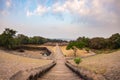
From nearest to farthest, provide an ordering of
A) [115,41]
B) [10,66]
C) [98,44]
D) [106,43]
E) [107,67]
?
1. [10,66]
2. [107,67]
3. [115,41]
4. [106,43]
5. [98,44]

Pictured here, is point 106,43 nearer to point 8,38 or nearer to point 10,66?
point 8,38

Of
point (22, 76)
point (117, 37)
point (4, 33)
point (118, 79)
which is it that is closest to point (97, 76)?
point (118, 79)

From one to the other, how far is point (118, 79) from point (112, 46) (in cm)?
8975

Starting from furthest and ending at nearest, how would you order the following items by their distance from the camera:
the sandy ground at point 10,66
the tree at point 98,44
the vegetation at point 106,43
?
the tree at point 98,44 < the vegetation at point 106,43 < the sandy ground at point 10,66

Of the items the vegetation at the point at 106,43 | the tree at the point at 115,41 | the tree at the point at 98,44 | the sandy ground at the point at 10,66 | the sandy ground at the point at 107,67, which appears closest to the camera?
the sandy ground at the point at 10,66

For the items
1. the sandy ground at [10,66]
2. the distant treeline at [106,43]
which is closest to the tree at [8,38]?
the distant treeline at [106,43]

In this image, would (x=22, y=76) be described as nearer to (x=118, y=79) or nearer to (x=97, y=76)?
(x=97, y=76)

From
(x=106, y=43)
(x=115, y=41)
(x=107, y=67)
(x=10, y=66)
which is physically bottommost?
(x=107, y=67)

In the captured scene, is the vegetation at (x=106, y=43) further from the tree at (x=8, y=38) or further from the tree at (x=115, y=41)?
the tree at (x=8, y=38)

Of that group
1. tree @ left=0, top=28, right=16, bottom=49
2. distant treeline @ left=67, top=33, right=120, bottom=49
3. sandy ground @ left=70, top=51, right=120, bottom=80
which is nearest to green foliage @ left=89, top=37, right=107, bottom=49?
distant treeline @ left=67, top=33, right=120, bottom=49

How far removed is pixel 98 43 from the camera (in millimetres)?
112562

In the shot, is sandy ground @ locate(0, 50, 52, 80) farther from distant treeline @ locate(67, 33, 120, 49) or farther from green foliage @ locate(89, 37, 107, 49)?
green foliage @ locate(89, 37, 107, 49)

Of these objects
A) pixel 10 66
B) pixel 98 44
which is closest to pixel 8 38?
pixel 98 44

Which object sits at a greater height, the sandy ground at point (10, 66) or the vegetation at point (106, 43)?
the vegetation at point (106, 43)
